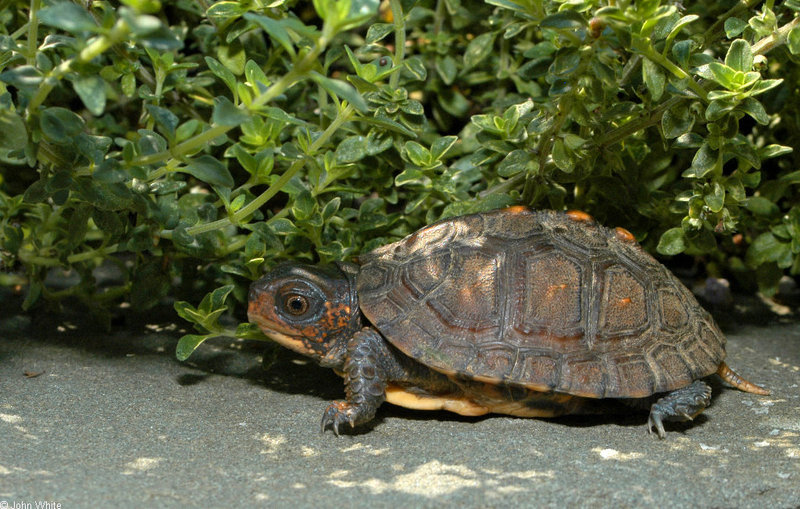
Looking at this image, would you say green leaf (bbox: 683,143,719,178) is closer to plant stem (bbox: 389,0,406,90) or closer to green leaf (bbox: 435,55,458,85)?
plant stem (bbox: 389,0,406,90)

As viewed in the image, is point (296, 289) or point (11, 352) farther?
point (11, 352)

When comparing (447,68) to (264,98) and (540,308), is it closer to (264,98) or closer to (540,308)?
(540,308)

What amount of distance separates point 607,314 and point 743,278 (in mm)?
1428

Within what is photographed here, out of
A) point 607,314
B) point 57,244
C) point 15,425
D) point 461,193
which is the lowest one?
point 15,425

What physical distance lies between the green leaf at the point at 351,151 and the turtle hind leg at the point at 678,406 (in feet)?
4.01

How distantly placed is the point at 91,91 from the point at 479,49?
1693 mm

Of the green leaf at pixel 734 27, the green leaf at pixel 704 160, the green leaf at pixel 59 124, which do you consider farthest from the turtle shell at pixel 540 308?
the green leaf at pixel 59 124

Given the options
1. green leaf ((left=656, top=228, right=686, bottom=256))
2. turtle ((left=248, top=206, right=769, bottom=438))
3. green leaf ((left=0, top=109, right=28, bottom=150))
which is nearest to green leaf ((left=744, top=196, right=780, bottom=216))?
green leaf ((left=656, top=228, right=686, bottom=256))

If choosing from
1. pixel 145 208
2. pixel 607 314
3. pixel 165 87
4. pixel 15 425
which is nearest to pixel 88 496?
pixel 15 425

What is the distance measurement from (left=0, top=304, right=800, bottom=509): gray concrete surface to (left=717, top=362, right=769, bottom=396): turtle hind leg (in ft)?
0.16

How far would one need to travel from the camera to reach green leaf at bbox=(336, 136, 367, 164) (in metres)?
2.45

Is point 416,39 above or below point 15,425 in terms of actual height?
above

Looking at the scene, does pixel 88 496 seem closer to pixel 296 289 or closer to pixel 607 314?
pixel 296 289

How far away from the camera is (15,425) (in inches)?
83.0
